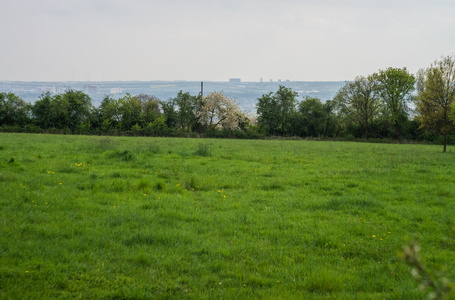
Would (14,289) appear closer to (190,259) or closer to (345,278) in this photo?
(190,259)

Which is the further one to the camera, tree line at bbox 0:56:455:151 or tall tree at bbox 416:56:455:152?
tree line at bbox 0:56:455:151

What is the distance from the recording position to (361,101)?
5872 centimetres

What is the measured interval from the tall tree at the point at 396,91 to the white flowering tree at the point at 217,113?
94.0 ft

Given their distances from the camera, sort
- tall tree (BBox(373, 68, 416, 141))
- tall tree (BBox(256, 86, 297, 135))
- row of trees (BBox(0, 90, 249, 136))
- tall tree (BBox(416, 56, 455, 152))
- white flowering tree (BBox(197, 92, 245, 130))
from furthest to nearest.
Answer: tall tree (BBox(256, 86, 297, 135)) → white flowering tree (BBox(197, 92, 245, 130)) → tall tree (BBox(373, 68, 416, 141)) → row of trees (BBox(0, 90, 249, 136)) → tall tree (BBox(416, 56, 455, 152))

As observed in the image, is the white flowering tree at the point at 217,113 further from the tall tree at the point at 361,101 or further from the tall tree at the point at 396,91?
the tall tree at the point at 396,91

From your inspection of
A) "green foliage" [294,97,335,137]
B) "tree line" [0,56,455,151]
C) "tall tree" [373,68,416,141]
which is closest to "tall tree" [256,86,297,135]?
"tree line" [0,56,455,151]

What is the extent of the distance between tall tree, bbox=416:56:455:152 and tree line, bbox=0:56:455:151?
66.9 ft

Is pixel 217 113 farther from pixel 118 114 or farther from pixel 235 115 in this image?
pixel 118 114

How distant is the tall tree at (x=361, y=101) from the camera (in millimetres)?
58531

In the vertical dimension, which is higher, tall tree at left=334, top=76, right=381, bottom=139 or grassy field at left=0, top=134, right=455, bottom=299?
tall tree at left=334, top=76, right=381, bottom=139

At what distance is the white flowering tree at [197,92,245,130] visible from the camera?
66938 mm

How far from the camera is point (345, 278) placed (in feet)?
16.9

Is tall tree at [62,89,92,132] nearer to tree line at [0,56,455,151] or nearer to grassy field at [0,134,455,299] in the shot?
tree line at [0,56,455,151]

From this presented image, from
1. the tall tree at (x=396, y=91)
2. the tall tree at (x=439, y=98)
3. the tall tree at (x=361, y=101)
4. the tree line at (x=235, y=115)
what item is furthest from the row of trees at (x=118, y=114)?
the tall tree at (x=439, y=98)
